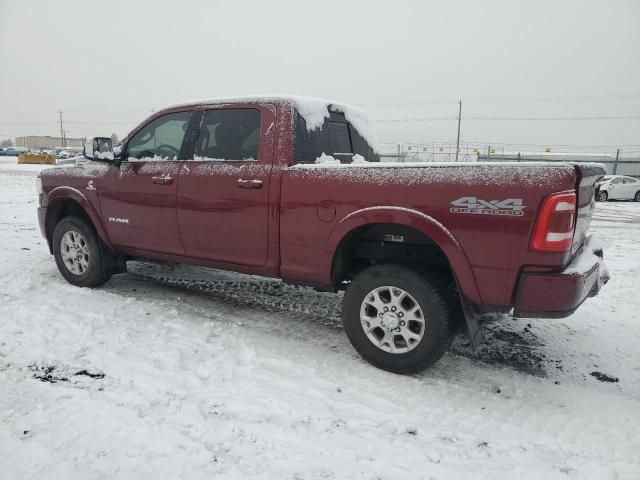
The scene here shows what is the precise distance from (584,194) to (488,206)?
68 cm

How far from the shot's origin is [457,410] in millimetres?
2887

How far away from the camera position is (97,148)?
4676 millimetres

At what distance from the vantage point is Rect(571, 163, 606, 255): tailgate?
2678mm

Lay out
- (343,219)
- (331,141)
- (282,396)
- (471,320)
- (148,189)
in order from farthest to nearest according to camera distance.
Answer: (148,189)
(331,141)
(343,219)
(471,320)
(282,396)

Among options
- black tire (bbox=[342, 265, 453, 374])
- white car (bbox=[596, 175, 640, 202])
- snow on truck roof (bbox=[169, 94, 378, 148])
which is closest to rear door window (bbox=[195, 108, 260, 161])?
snow on truck roof (bbox=[169, 94, 378, 148])

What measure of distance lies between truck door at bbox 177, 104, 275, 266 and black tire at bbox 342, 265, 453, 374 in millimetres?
866

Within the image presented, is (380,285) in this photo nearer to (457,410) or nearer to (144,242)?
(457,410)

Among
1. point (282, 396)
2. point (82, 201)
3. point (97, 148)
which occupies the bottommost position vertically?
point (282, 396)

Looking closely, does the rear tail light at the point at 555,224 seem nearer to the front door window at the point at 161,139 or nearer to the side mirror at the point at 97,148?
the front door window at the point at 161,139

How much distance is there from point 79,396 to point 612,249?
27.8 ft

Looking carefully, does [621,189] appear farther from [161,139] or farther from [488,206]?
[161,139]

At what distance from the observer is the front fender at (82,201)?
4.79 m

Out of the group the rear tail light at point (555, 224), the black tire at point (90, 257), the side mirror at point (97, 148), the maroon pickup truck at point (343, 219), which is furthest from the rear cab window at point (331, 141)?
the black tire at point (90, 257)

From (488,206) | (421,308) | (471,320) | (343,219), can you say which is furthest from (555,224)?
(343,219)
